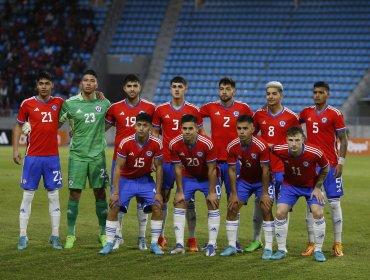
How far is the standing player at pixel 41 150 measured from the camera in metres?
10.2

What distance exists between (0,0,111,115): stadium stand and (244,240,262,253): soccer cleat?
2837 centimetres

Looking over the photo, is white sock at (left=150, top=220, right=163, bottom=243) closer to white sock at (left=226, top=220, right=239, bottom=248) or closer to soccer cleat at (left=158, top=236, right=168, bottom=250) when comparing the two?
soccer cleat at (left=158, top=236, right=168, bottom=250)

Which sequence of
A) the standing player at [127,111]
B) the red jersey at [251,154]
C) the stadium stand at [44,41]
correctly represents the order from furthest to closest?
1. the stadium stand at [44,41]
2. the standing player at [127,111]
3. the red jersey at [251,154]

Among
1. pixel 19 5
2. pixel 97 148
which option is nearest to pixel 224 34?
pixel 19 5

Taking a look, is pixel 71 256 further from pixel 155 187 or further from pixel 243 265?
pixel 243 265

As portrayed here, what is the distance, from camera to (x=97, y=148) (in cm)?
1048

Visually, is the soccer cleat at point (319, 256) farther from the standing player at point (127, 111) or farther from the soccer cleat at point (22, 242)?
the soccer cleat at point (22, 242)

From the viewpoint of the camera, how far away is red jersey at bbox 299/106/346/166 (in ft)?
32.7

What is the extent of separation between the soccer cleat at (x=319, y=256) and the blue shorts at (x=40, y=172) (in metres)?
3.34

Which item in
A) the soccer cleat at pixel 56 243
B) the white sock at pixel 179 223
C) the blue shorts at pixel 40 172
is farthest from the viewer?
the blue shorts at pixel 40 172

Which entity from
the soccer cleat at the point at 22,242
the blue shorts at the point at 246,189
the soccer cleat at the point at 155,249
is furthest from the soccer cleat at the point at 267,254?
the soccer cleat at the point at 22,242

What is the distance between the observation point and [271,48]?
39.2 metres

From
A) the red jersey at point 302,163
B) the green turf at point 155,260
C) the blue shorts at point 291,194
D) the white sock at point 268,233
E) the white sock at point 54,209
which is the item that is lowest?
the green turf at point 155,260

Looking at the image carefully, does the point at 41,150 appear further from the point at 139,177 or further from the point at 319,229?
the point at 319,229
